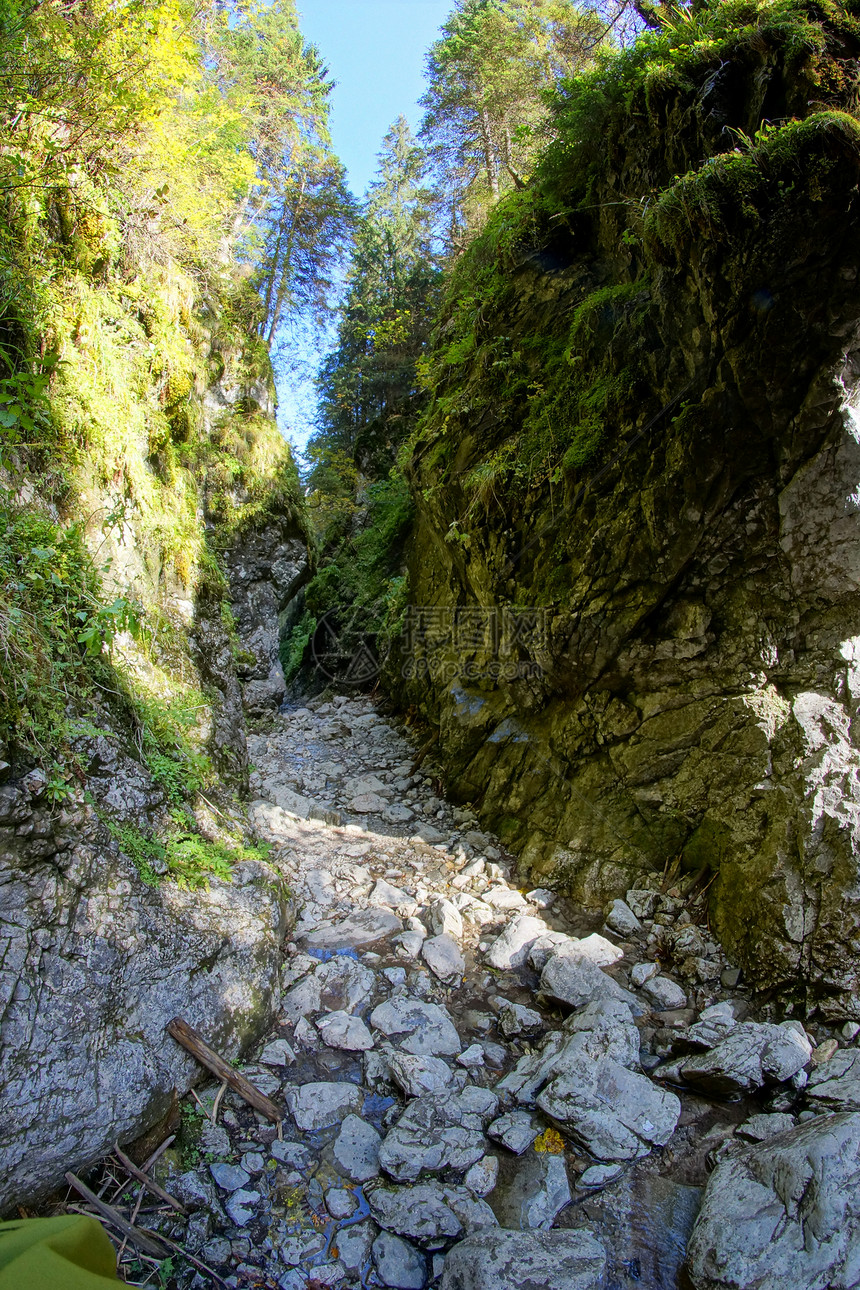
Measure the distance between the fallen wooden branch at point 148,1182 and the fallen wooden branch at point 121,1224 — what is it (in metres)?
0.15

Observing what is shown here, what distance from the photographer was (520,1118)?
3.74m

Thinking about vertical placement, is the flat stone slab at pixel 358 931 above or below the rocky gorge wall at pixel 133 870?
below

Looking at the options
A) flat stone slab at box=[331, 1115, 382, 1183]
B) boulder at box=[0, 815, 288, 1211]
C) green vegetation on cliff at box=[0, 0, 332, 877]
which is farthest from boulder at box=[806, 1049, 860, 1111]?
green vegetation on cliff at box=[0, 0, 332, 877]

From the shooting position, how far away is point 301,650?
16.0 metres

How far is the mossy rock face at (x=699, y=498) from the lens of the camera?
4.37 m

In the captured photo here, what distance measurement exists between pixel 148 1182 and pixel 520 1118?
2.14 meters

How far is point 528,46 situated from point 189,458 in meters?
13.0

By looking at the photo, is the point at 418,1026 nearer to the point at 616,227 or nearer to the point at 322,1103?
the point at 322,1103

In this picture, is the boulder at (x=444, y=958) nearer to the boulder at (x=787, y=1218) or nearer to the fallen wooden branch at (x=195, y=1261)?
the boulder at (x=787, y=1218)

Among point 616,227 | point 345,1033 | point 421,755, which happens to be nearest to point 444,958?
point 345,1033

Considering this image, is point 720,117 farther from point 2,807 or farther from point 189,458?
point 2,807
